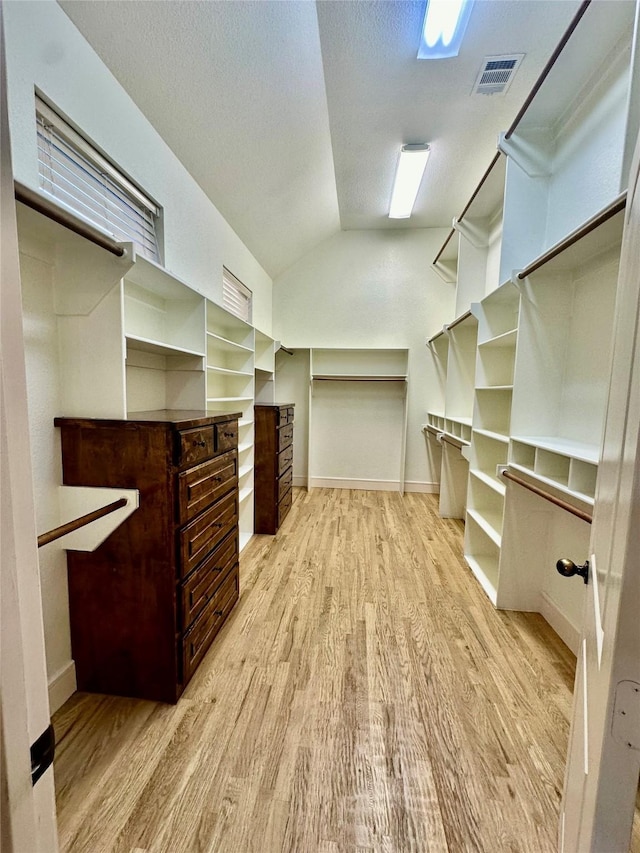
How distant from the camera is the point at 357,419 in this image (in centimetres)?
479

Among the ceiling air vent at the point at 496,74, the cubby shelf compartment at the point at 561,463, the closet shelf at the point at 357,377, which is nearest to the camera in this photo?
the cubby shelf compartment at the point at 561,463

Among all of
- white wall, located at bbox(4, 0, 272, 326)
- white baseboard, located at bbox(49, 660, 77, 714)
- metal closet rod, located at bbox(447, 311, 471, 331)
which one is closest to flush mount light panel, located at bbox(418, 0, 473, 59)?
white wall, located at bbox(4, 0, 272, 326)

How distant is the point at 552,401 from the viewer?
2012 millimetres

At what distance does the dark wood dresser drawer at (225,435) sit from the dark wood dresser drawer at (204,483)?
0.04 meters

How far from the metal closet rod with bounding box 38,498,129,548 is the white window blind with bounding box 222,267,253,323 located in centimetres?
212

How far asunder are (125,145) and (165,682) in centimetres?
252

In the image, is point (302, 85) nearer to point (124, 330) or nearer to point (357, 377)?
point (124, 330)

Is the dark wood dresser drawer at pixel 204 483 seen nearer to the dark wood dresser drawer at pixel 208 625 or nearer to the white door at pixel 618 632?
the dark wood dresser drawer at pixel 208 625

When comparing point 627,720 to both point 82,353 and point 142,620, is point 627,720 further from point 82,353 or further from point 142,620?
point 82,353

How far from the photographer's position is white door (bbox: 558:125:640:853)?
493 mm

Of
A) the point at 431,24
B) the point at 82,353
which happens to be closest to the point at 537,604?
the point at 82,353

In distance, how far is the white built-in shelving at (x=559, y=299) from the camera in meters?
1.58

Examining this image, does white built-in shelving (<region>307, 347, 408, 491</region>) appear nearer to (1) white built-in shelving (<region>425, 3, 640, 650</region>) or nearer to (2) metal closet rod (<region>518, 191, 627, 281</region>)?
(1) white built-in shelving (<region>425, 3, 640, 650</region>)

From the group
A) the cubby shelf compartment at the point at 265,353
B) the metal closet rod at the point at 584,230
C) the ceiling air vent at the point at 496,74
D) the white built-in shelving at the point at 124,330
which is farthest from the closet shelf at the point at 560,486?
the cubby shelf compartment at the point at 265,353
